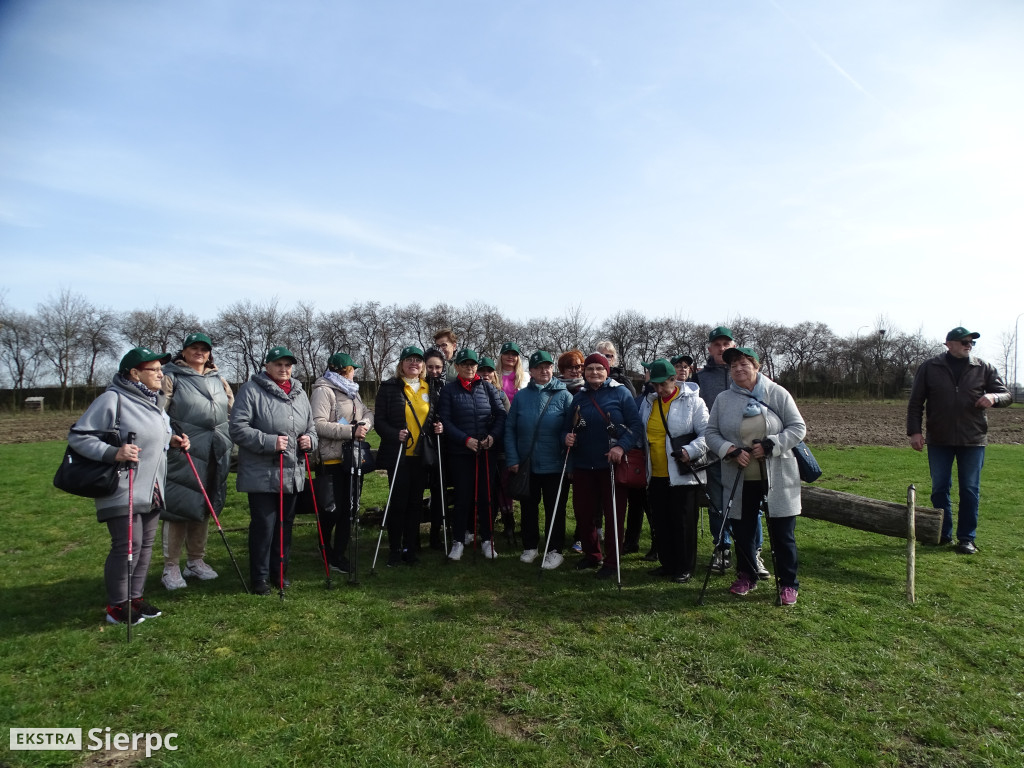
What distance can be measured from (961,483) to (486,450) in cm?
541

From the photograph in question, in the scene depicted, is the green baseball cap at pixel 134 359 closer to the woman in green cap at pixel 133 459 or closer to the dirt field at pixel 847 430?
the woman in green cap at pixel 133 459

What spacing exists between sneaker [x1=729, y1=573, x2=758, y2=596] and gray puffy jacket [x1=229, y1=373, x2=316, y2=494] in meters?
4.16

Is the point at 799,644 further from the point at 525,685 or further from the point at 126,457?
the point at 126,457

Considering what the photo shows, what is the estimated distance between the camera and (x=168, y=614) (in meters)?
5.13

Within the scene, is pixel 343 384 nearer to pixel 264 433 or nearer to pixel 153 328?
pixel 264 433

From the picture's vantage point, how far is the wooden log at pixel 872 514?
675 centimetres

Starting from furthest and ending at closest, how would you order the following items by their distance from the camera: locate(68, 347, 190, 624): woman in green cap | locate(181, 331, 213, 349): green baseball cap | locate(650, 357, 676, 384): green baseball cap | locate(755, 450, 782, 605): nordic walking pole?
1. locate(650, 357, 676, 384): green baseball cap
2. locate(181, 331, 213, 349): green baseball cap
3. locate(755, 450, 782, 605): nordic walking pole
4. locate(68, 347, 190, 624): woman in green cap

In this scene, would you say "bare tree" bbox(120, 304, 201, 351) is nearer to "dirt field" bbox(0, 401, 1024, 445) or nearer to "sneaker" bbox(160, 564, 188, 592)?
"dirt field" bbox(0, 401, 1024, 445)

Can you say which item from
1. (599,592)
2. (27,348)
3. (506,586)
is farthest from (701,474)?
(27,348)

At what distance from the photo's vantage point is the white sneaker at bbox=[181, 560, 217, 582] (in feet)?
20.2

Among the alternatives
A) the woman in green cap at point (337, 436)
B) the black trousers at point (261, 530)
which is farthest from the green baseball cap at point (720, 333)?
the black trousers at point (261, 530)

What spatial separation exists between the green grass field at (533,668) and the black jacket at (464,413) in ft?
4.68

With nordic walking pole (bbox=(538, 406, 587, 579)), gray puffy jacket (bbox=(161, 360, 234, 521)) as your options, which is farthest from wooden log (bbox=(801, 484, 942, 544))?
gray puffy jacket (bbox=(161, 360, 234, 521))

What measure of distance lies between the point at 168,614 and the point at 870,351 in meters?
73.3
